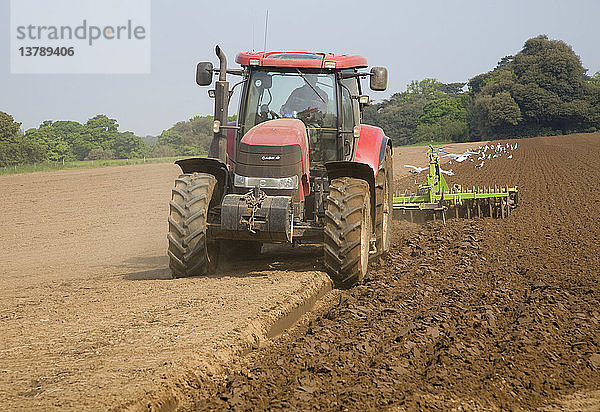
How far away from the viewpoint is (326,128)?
299 inches

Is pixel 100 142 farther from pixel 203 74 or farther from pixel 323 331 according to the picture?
pixel 323 331

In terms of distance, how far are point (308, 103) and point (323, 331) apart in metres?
3.23

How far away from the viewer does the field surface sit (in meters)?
3.88

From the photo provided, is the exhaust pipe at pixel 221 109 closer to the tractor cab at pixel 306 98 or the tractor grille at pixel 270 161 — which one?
the tractor cab at pixel 306 98

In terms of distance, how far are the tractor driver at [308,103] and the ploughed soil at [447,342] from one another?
183 centimetres

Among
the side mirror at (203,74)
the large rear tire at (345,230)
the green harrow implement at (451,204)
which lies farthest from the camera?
the green harrow implement at (451,204)

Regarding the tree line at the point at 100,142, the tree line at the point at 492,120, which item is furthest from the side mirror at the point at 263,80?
the tree line at the point at 492,120

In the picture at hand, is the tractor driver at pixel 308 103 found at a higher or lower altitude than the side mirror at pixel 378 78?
lower

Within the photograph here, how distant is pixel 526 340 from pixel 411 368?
0.99 meters

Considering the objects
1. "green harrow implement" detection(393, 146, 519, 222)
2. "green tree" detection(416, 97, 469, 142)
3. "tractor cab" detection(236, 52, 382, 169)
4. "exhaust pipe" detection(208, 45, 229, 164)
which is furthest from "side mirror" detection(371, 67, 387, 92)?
"green tree" detection(416, 97, 469, 142)

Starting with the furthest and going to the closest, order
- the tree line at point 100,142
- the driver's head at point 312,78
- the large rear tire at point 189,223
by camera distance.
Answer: the tree line at point 100,142 < the driver's head at point 312,78 < the large rear tire at point 189,223

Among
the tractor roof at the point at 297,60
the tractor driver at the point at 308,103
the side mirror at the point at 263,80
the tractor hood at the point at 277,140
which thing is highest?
the tractor roof at the point at 297,60

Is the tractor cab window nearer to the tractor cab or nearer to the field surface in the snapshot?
the tractor cab

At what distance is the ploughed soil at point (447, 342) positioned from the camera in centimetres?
388
